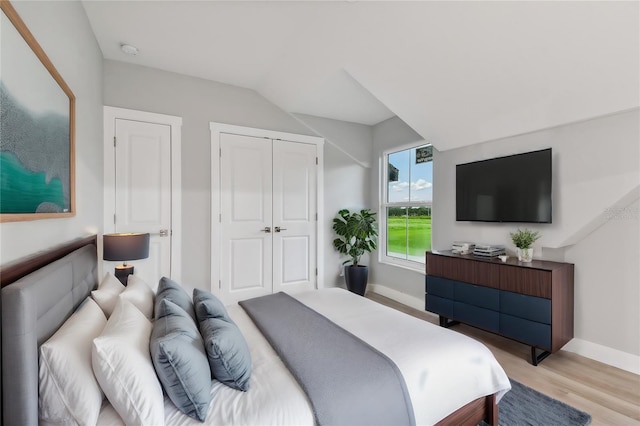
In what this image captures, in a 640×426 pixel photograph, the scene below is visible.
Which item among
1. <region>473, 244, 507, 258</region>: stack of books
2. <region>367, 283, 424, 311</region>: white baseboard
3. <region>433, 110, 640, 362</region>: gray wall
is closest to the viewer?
<region>433, 110, 640, 362</region>: gray wall

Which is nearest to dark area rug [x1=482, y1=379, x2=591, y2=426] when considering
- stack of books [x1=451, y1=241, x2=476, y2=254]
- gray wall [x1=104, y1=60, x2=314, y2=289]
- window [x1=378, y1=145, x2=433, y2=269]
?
stack of books [x1=451, y1=241, x2=476, y2=254]

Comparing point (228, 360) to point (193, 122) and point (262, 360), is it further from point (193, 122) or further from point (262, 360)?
point (193, 122)

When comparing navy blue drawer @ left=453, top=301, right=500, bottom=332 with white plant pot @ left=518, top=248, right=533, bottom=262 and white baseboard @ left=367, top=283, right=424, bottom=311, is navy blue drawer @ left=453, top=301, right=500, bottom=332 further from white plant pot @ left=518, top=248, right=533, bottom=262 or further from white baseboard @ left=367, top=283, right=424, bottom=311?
white baseboard @ left=367, top=283, right=424, bottom=311

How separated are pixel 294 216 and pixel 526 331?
2802 mm

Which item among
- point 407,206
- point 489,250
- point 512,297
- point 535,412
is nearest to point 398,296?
point 407,206

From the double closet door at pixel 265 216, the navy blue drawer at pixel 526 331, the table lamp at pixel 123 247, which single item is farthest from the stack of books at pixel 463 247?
the table lamp at pixel 123 247

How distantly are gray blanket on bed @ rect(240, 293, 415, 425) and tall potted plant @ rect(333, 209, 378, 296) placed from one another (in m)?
2.45

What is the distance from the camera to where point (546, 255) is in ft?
8.89

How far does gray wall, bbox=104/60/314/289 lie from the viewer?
3197 mm

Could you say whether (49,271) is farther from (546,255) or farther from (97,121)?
(546,255)

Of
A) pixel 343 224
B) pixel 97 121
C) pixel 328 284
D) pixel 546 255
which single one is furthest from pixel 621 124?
pixel 97 121

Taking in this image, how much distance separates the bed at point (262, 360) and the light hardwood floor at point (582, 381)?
2.73ft

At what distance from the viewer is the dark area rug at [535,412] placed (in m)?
1.75

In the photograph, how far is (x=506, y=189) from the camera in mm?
2865
